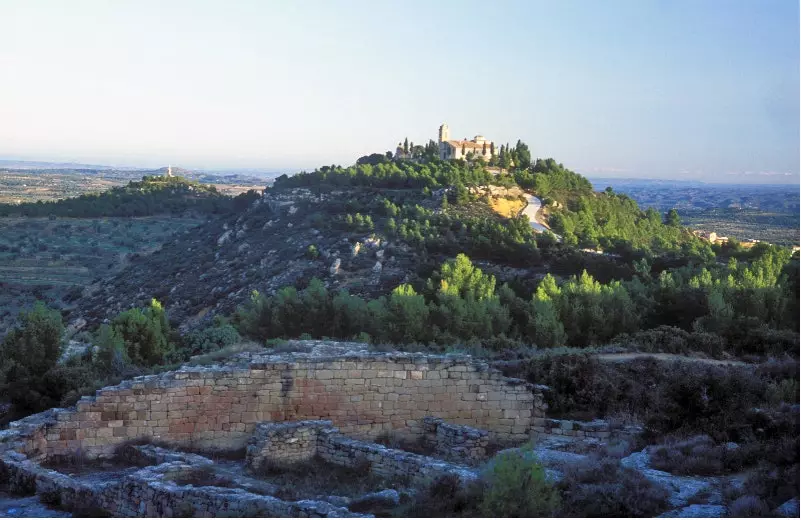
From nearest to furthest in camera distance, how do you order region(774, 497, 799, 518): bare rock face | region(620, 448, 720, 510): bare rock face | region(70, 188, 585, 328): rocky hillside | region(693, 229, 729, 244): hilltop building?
region(774, 497, 799, 518): bare rock face → region(620, 448, 720, 510): bare rock face → region(70, 188, 585, 328): rocky hillside → region(693, 229, 729, 244): hilltop building

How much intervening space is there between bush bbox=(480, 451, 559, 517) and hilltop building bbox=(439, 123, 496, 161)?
222 feet

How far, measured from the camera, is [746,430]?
34.0 feet

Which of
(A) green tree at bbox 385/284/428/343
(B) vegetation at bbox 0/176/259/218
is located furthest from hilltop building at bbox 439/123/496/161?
(A) green tree at bbox 385/284/428/343

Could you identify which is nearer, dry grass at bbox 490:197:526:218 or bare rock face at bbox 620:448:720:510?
bare rock face at bbox 620:448:720:510

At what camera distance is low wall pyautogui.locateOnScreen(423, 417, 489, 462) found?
11531 millimetres

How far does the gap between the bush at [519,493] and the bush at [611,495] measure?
48 centimetres

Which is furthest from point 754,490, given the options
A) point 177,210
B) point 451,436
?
point 177,210

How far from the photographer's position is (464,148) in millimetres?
76188

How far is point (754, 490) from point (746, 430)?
265 cm

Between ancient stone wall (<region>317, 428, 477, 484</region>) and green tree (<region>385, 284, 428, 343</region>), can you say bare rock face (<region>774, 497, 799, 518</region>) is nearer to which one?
ancient stone wall (<region>317, 428, 477, 484</region>)

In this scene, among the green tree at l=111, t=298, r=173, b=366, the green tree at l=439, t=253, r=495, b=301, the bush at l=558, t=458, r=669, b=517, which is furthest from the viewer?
the green tree at l=439, t=253, r=495, b=301

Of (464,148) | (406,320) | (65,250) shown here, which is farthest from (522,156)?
(406,320)

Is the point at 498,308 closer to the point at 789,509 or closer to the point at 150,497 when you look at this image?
the point at 150,497

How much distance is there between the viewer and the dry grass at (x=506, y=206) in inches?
2083
